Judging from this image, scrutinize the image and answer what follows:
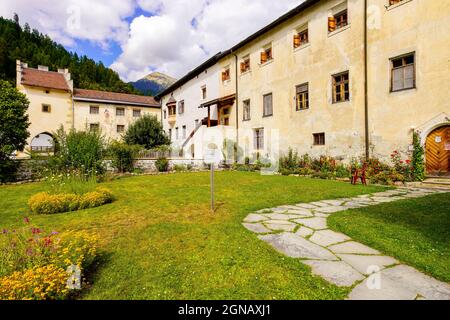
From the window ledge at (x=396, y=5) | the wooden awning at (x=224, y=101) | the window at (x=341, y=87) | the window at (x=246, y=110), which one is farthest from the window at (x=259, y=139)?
the window ledge at (x=396, y=5)

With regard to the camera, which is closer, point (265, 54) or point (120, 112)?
point (265, 54)

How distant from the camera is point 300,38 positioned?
1546 centimetres

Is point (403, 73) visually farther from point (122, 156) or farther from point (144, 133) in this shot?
point (144, 133)

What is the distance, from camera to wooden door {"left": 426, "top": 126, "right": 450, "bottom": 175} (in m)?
9.53

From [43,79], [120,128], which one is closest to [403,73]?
[120,128]

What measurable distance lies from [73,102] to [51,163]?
77.9 feet

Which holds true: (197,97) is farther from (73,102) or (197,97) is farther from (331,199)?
(331,199)

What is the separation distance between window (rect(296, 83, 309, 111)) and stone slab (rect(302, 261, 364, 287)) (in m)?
13.2

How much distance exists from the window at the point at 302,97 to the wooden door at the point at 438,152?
6578mm

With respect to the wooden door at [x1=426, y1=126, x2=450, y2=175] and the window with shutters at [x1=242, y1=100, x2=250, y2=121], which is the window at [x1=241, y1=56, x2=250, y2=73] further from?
the wooden door at [x1=426, y1=126, x2=450, y2=175]

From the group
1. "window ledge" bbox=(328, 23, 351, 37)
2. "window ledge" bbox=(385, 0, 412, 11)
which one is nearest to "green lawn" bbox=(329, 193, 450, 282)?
"window ledge" bbox=(385, 0, 412, 11)

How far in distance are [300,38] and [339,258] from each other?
15.8 metres
